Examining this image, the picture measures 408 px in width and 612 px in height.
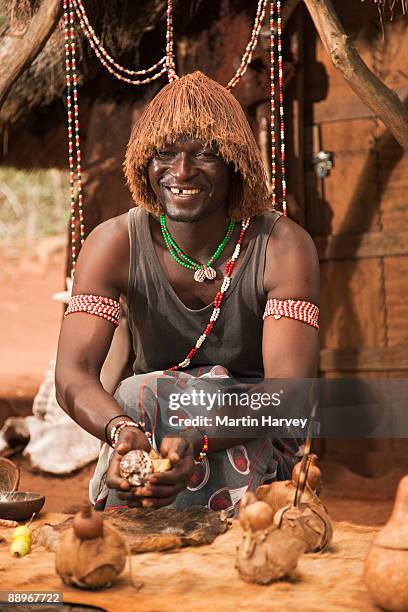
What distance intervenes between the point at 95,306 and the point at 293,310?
65 cm

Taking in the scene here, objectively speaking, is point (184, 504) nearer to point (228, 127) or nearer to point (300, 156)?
point (228, 127)

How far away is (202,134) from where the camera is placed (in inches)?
117

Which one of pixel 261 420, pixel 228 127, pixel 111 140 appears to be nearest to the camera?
pixel 261 420

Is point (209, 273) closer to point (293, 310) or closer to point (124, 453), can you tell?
point (293, 310)

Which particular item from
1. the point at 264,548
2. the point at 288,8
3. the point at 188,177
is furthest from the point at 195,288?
the point at 288,8

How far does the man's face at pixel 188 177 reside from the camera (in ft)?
9.83

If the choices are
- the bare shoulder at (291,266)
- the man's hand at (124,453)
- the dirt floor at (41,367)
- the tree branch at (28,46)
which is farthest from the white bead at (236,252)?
the dirt floor at (41,367)

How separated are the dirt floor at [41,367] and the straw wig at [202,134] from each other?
221 centimetres

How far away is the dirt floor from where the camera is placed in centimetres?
518

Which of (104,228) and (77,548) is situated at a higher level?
(104,228)

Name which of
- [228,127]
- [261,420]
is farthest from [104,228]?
[261,420]

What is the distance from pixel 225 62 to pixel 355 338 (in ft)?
5.89

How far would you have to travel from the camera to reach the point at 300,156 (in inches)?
225

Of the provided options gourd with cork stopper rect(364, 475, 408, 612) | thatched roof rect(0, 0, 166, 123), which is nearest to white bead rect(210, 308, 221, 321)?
gourd with cork stopper rect(364, 475, 408, 612)
